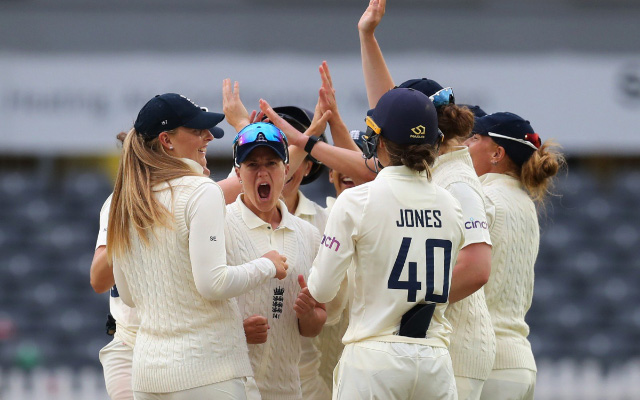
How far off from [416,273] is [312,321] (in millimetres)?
752

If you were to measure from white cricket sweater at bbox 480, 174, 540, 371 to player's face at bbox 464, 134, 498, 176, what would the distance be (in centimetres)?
21

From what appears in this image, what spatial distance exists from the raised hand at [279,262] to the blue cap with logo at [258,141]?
1.47 feet

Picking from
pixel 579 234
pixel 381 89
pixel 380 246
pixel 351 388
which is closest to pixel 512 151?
pixel 381 89

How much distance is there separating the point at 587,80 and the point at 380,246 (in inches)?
Answer: 378

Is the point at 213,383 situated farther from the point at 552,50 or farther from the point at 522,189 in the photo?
the point at 552,50

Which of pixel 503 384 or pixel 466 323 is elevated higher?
pixel 466 323

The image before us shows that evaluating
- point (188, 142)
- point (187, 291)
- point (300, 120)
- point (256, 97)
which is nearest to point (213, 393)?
point (187, 291)

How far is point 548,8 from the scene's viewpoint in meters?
12.5

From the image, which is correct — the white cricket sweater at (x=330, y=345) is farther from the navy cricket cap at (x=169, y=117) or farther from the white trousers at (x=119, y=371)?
the navy cricket cap at (x=169, y=117)

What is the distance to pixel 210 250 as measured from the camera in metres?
3.38

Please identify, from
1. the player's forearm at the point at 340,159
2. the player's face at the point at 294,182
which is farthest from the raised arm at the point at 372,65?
the player's face at the point at 294,182

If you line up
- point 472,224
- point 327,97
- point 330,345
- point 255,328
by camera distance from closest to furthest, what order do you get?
point 472,224
point 255,328
point 327,97
point 330,345

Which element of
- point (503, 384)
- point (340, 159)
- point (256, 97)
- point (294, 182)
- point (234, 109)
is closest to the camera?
point (503, 384)

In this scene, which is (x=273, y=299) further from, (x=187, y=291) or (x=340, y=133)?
(x=340, y=133)
